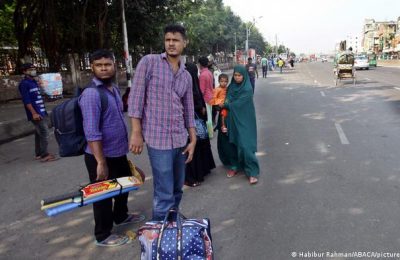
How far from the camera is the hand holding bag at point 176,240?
2295mm

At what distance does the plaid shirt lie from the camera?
107 inches

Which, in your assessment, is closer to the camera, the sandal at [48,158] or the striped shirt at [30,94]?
the striped shirt at [30,94]

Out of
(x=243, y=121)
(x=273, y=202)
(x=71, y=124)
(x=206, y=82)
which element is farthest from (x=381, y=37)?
(x=71, y=124)

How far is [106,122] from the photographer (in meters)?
3.07

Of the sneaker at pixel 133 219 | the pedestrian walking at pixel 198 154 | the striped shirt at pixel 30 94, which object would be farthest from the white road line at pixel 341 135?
the striped shirt at pixel 30 94

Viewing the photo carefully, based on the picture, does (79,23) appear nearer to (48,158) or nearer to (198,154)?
(48,158)

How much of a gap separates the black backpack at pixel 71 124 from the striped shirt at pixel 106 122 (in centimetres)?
5

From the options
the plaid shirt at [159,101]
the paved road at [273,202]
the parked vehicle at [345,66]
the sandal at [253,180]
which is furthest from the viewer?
the parked vehicle at [345,66]

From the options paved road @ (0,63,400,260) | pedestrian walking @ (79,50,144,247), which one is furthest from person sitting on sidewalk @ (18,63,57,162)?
pedestrian walking @ (79,50,144,247)

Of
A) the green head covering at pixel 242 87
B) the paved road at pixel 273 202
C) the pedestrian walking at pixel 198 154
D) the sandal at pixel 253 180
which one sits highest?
the green head covering at pixel 242 87

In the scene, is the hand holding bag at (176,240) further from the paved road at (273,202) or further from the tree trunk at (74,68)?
the tree trunk at (74,68)

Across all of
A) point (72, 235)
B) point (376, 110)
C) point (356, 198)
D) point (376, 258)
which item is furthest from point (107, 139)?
point (376, 110)

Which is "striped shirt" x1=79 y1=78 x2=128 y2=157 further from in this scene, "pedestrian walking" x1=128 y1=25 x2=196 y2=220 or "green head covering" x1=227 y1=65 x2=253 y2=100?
"green head covering" x1=227 y1=65 x2=253 y2=100

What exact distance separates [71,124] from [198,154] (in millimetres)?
2210
